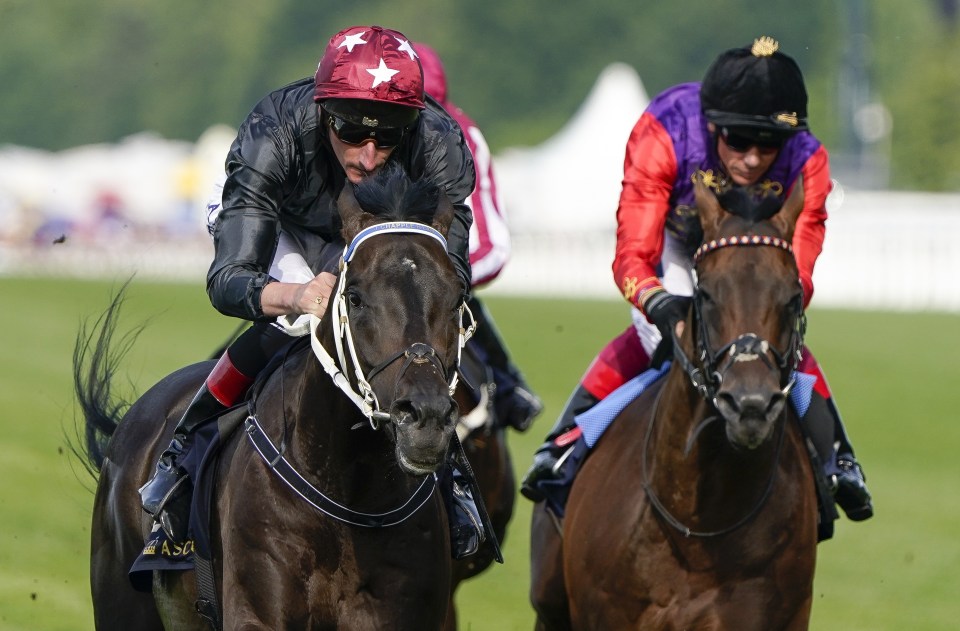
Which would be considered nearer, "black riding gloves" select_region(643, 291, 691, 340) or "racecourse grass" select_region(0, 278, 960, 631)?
"black riding gloves" select_region(643, 291, 691, 340)

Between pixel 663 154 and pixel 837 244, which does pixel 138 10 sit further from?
pixel 663 154

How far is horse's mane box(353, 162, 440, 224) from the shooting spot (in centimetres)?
486

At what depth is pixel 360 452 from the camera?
16.8ft

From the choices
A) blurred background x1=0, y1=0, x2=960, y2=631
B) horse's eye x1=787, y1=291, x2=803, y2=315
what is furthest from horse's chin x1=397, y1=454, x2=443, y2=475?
blurred background x1=0, y1=0, x2=960, y2=631

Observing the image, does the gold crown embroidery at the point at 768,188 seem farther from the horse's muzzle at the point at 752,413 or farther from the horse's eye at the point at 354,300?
the horse's eye at the point at 354,300

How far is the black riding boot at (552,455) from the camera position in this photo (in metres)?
7.10

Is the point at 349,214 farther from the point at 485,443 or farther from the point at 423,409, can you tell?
the point at 485,443

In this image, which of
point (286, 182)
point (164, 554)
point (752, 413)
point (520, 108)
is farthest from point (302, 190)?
point (520, 108)

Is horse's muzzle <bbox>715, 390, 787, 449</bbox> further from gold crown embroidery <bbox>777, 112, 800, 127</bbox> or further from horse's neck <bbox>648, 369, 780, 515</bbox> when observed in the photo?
gold crown embroidery <bbox>777, 112, 800, 127</bbox>

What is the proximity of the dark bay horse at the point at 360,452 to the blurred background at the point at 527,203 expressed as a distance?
1.89 meters

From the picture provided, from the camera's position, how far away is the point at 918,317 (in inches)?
1037

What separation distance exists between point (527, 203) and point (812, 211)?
38166 mm

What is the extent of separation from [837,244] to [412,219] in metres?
25.8

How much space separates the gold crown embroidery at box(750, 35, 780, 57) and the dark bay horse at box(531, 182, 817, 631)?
30.4 inches
